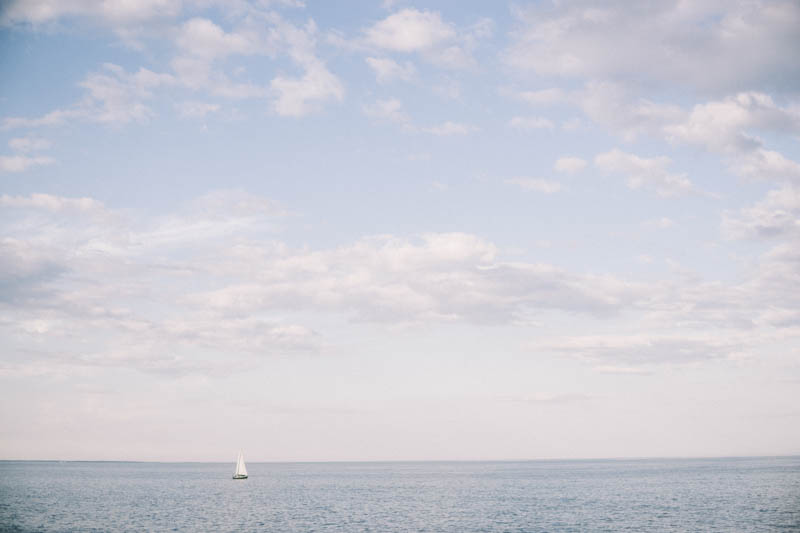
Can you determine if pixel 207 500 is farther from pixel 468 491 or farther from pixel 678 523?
pixel 678 523

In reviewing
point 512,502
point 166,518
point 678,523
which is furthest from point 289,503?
point 678,523

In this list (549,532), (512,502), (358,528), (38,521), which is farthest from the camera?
(512,502)

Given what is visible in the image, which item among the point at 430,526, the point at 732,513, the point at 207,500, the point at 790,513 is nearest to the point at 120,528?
the point at 430,526

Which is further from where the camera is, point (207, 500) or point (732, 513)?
point (207, 500)

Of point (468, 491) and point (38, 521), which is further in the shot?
point (468, 491)

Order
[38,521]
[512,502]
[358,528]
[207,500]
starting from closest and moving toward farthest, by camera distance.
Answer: [358,528]
[38,521]
[512,502]
[207,500]

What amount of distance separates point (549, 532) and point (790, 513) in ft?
138

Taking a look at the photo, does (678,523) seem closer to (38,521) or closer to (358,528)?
(358,528)

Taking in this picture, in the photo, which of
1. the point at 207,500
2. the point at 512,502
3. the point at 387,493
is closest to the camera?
the point at 512,502

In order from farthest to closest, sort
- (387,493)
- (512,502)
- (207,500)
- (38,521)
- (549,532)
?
(387,493), (207,500), (512,502), (38,521), (549,532)

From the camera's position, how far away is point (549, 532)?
80875mm

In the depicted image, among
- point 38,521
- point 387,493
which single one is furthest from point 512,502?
point 38,521

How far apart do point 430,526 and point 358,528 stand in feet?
32.4

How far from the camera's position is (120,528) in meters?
85.8
